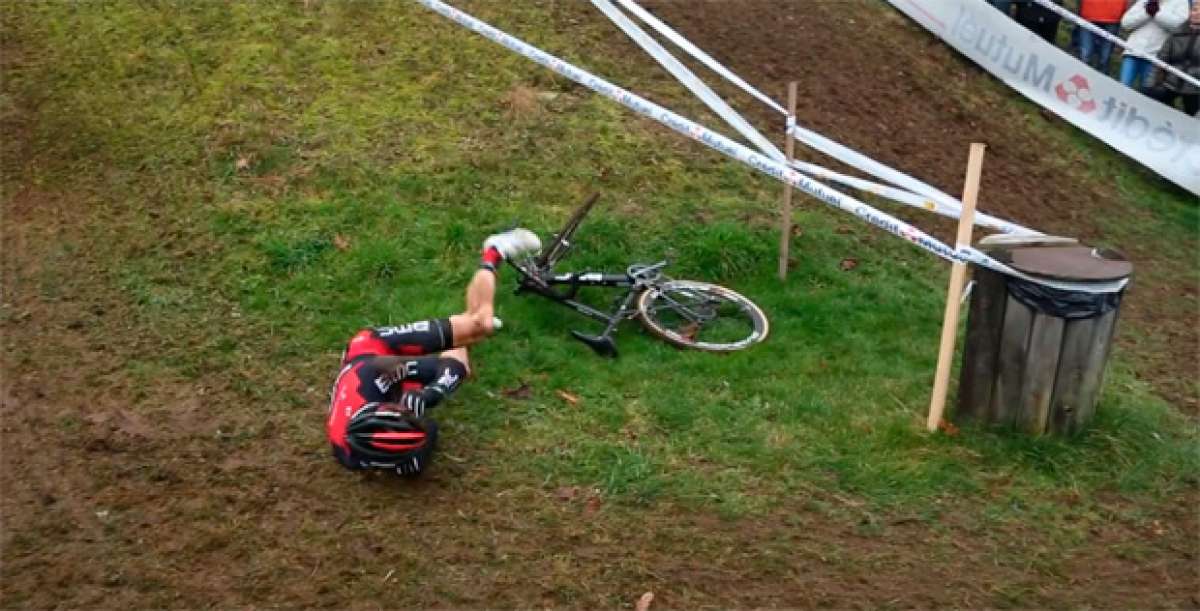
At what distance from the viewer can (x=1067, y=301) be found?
5965mm

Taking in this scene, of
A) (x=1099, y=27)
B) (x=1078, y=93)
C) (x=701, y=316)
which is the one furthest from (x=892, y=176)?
(x=1099, y=27)

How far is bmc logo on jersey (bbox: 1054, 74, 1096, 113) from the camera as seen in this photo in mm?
11922

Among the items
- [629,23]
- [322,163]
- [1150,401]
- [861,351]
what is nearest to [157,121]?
[322,163]

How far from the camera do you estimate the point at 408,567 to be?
552 centimetres

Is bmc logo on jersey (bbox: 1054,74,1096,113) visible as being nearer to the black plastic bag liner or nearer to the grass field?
the grass field

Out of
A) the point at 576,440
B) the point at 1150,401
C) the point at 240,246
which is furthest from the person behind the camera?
the point at 240,246

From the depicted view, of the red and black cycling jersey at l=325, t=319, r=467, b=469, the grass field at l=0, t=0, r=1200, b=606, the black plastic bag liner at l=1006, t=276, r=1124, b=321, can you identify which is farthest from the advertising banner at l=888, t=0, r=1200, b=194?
the red and black cycling jersey at l=325, t=319, r=467, b=469

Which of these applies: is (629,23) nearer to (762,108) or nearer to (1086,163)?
(762,108)

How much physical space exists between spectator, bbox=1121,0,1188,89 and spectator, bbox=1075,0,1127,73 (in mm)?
307

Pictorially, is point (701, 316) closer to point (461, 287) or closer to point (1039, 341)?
point (461, 287)

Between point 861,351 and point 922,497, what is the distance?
173 centimetres

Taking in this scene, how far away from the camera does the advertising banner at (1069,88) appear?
11305 millimetres

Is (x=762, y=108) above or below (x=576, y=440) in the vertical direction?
above

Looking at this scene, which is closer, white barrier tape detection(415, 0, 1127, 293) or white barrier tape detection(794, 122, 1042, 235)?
white barrier tape detection(415, 0, 1127, 293)
